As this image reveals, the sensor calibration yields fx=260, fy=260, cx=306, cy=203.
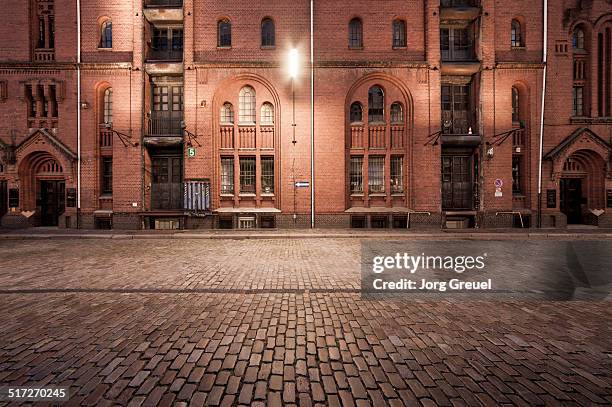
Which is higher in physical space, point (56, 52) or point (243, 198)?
point (56, 52)

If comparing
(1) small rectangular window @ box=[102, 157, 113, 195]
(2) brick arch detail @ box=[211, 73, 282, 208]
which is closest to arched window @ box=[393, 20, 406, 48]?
(2) brick arch detail @ box=[211, 73, 282, 208]

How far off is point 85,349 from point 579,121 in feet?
83.9

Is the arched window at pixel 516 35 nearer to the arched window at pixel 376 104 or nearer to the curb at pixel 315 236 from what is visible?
the arched window at pixel 376 104

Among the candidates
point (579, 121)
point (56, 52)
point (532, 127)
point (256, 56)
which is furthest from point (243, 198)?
point (579, 121)

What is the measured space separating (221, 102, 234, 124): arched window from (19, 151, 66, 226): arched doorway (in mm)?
10906

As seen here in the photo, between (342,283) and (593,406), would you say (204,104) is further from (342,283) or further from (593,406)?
(593,406)

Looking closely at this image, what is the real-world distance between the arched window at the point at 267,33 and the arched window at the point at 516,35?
15.6 meters

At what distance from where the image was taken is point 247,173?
54.9 ft

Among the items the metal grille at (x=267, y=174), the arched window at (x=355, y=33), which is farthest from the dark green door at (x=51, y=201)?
the arched window at (x=355, y=33)

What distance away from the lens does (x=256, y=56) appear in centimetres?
1636

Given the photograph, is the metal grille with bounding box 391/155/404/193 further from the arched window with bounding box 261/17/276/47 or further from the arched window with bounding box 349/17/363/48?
the arched window with bounding box 261/17/276/47

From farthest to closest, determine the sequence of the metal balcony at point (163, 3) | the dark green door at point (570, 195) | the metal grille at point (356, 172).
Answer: the dark green door at point (570, 195)
the metal grille at point (356, 172)
the metal balcony at point (163, 3)

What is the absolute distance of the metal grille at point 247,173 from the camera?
1670cm

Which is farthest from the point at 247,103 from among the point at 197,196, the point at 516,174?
the point at 516,174
